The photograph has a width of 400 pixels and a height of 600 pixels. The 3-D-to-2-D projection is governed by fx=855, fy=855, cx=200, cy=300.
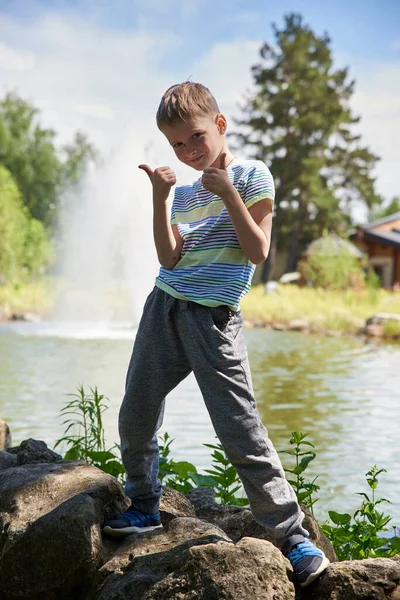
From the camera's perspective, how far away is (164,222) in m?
2.30

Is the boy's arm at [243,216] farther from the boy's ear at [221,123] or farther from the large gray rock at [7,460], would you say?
the large gray rock at [7,460]

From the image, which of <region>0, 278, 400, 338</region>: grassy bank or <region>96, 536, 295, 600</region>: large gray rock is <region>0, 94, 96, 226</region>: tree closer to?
<region>0, 278, 400, 338</region>: grassy bank

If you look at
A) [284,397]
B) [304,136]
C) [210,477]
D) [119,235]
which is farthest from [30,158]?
[210,477]

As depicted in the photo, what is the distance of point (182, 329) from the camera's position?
227 centimetres

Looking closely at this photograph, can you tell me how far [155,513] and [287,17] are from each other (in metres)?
30.3

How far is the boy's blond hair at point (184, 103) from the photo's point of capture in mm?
2213

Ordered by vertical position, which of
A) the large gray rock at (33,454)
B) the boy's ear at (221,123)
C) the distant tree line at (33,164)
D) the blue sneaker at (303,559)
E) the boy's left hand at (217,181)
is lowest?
the blue sneaker at (303,559)

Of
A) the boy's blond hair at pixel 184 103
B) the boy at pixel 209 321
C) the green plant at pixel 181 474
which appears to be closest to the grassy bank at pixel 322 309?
the green plant at pixel 181 474

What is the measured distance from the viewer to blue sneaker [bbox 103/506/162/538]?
7.68 feet

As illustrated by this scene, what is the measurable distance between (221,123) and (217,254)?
354mm

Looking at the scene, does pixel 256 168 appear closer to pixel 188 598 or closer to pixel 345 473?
pixel 188 598

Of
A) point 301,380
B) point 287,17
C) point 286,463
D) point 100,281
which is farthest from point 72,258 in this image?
point 286,463

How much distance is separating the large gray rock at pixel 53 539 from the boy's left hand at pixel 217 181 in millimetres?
920

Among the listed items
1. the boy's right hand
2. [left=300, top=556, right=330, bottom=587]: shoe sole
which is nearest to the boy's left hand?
the boy's right hand
